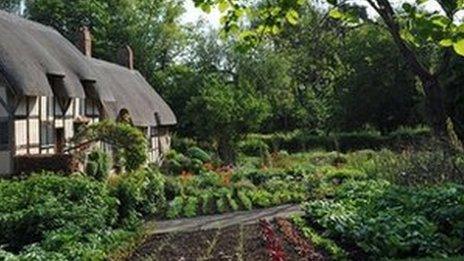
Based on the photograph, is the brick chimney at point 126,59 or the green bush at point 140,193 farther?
the brick chimney at point 126,59

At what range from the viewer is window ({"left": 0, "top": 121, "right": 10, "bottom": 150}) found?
2117cm

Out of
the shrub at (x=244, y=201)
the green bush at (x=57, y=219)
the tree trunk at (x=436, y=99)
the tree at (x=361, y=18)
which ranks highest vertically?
the tree at (x=361, y=18)

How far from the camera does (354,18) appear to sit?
11.6 ft

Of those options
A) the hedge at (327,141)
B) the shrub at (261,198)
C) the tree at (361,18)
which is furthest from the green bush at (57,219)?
the hedge at (327,141)

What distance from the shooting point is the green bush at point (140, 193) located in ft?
51.5

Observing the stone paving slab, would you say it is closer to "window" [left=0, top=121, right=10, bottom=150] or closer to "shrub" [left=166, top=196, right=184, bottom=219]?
"shrub" [left=166, top=196, right=184, bottom=219]

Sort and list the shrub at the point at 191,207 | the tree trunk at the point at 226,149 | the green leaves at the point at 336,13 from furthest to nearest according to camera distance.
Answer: the tree trunk at the point at 226,149
the shrub at the point at 191,207
the green leaves at the point at 336,13

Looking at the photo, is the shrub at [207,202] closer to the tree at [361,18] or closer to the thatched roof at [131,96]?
the thatched roof at [131,96]

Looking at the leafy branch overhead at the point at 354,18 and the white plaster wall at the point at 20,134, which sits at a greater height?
the leafy branch overhead at the point at 354,18

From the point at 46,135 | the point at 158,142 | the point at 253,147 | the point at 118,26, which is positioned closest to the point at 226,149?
the point at 253,147

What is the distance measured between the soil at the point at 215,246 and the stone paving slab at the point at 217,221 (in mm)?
1071

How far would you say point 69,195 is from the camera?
14.5m

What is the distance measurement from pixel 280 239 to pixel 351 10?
8239 millimetres

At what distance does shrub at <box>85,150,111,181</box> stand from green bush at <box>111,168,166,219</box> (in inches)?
171
